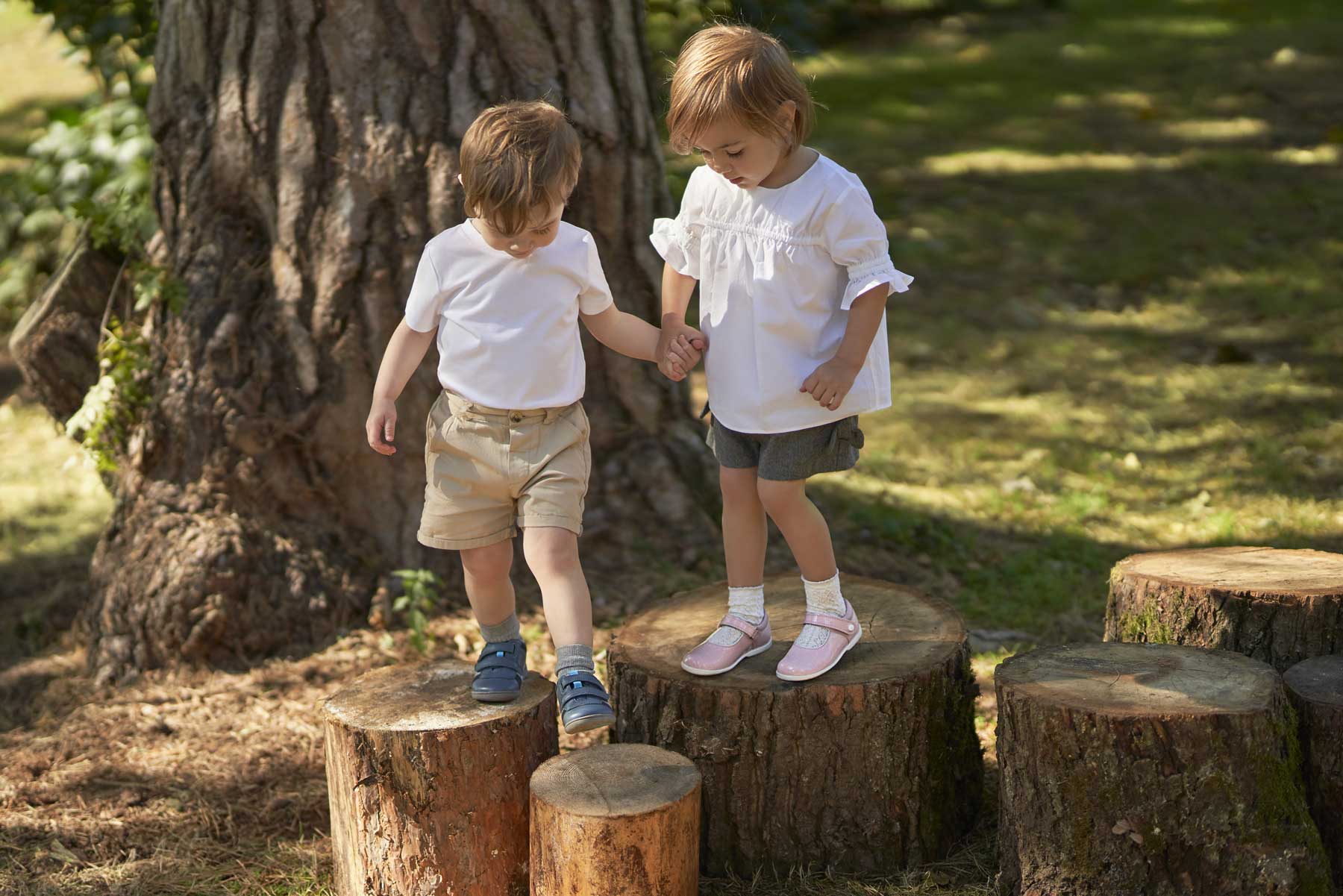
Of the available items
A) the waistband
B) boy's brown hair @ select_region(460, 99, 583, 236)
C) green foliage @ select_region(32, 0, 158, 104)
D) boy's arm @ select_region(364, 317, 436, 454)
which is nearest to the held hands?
the waistband

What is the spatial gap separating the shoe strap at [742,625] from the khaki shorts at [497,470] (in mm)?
458

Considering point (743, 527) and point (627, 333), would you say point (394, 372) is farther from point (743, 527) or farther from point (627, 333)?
point (743, 527)

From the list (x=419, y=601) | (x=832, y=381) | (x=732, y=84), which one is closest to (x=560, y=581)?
(x=832, y=381)

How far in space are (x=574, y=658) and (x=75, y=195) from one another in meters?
4.73

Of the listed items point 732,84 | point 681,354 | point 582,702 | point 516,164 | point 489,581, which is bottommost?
point 582,702

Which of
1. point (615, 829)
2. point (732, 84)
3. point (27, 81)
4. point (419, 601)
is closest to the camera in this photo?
point (615, 829)

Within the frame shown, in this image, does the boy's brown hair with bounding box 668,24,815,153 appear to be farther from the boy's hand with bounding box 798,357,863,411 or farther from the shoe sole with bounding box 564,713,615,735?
the shoe sole with bounding box 564,713,615,735

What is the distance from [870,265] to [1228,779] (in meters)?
1.31

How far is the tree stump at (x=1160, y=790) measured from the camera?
270 cm

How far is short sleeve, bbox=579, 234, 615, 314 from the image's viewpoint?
9.83 feet

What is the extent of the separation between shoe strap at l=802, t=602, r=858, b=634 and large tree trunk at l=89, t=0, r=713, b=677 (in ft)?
5.35

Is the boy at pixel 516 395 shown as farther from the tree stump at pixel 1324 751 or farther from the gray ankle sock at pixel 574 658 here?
the tree stump at pixel 1324 751

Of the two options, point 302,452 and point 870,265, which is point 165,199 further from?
point 870,265

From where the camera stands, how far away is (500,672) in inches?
120
